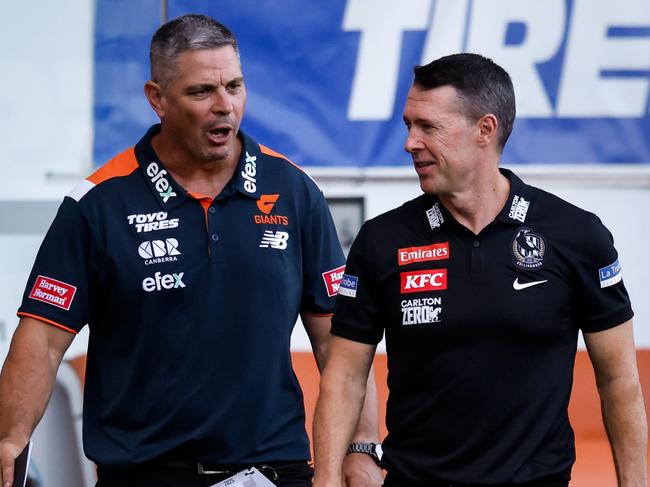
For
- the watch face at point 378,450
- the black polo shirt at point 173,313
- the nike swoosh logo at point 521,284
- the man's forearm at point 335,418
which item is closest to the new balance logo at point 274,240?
the black polo shirt at point 173,313

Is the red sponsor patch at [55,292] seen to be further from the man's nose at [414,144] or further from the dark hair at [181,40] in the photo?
the man's nose at [414,144]

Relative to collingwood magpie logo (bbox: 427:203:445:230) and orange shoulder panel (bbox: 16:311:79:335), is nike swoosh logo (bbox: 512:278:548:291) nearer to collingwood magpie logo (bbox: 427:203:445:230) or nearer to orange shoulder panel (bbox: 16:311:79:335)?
collingwood magpie logo (bbox: 427:203:445:230)

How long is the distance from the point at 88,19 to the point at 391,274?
85.9 inches

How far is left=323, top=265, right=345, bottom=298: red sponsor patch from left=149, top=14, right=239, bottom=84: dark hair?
2.21ft

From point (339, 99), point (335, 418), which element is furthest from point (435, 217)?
point (339, 99)

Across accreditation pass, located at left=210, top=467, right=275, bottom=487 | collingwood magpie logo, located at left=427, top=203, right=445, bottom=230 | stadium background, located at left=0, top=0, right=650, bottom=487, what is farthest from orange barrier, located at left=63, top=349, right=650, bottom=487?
collingwood magpie logo, located at left=427, top=203, right=445, bottom=230

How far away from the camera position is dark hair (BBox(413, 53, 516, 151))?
346 centimetres

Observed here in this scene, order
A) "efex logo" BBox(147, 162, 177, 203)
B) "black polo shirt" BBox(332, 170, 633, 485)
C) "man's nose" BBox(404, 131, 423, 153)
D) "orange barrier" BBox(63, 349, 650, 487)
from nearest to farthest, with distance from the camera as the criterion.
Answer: "black polo shirt" BBox(332, 170, 633, 485)
"man's nose" BBox(404, 131, 423, 153)
"efex logo" BBox(147, 162, 177, 203)
"orange barrier" BBox(63, 349, 650, 487)

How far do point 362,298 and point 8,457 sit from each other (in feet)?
3.23

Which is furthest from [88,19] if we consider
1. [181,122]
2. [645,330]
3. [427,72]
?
[645,330]

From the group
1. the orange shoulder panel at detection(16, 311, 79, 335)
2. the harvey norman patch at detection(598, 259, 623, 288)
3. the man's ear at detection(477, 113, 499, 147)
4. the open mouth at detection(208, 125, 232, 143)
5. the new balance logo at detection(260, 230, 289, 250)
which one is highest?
the open mouth at detection(208, 125, 232, 143)

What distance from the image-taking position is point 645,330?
17.0ft

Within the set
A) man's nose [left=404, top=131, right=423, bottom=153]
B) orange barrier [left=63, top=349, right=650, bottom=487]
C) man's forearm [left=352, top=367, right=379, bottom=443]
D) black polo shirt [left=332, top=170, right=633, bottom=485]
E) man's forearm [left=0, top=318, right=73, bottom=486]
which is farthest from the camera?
orange barrier [left=63, top=349, right=650, bottom=487]

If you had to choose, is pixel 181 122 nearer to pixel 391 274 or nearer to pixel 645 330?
pixel 391 274
